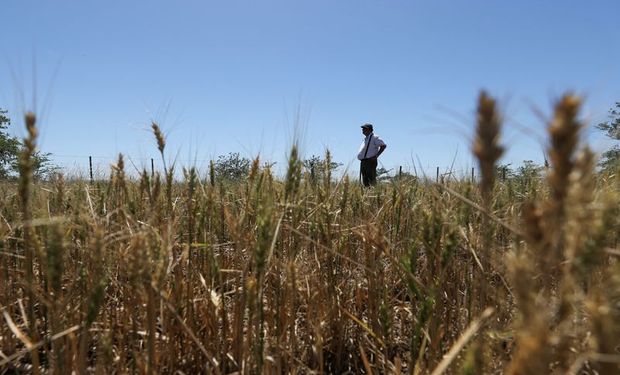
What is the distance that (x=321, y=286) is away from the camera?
192 centimetres

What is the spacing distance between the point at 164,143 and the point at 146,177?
0.17 m

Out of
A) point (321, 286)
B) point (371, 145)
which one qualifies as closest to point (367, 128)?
point (371, 145)

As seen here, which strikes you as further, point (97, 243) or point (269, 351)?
point (269, 351)

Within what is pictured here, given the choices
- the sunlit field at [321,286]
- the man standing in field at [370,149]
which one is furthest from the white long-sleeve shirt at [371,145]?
the sunlit field at [321,286]

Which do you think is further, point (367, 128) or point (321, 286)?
point (367, 128)

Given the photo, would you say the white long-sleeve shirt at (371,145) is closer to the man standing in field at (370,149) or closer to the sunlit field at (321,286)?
the man standing in field at (370,149)

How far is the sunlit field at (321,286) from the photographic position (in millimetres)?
594

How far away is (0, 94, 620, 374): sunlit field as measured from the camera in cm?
59

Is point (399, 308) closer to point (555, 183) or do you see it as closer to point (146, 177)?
point (146, 177)

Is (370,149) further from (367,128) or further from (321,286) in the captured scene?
(321,286)

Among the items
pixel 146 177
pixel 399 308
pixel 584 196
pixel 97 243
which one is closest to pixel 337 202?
pixel 399 308

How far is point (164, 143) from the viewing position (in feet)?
5.52

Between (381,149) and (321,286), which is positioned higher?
(381,149)

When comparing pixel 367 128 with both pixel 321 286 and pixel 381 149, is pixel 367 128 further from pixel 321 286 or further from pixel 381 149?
pixel 321 286
